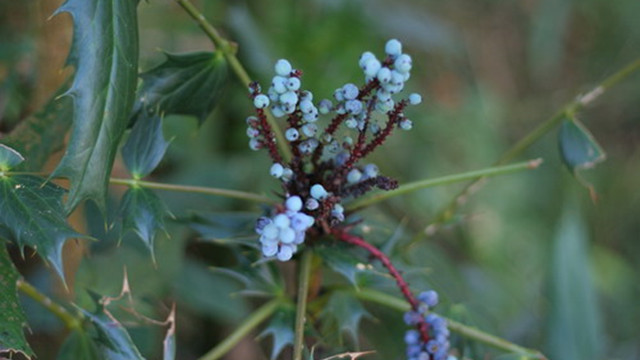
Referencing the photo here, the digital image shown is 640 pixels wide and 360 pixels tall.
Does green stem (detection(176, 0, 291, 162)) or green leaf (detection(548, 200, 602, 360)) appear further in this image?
green leaf (detection(548, 200, 602, 360))

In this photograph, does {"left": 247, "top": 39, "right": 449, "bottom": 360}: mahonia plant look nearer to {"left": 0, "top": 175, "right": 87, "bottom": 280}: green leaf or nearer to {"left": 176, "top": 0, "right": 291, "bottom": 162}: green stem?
{"left": 176, "top": 0, "right": 291, "bottom": 162}: green stem

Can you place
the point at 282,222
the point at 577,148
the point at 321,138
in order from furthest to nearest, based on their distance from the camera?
the point at 577,148 < the point at 321,138 < the point at 282,222

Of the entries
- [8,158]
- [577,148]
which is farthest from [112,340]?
[577,148]

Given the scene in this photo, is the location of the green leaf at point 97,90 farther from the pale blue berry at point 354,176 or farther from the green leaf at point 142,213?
the pale blue berry at point 354,176

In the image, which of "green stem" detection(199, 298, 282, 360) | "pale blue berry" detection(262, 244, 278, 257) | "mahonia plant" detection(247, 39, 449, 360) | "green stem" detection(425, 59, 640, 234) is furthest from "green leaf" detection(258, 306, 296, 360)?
"green stem" detection(425, 59, 640, 234)

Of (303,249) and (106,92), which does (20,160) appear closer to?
(106,92)

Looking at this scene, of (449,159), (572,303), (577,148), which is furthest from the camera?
(449,159)

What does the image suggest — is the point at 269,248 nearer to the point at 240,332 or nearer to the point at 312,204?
the point at 312,204
